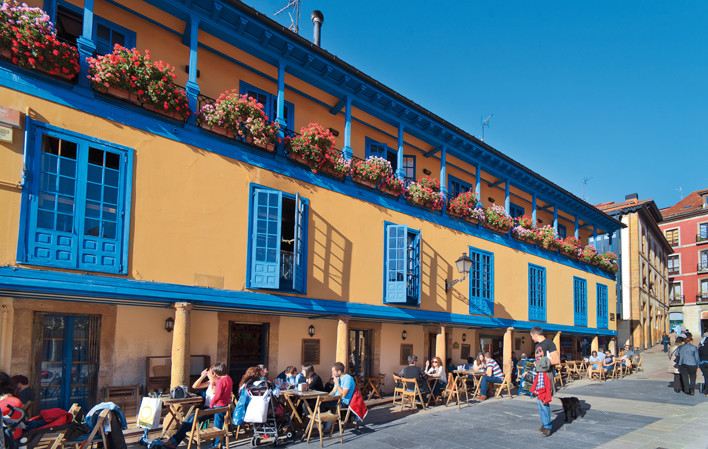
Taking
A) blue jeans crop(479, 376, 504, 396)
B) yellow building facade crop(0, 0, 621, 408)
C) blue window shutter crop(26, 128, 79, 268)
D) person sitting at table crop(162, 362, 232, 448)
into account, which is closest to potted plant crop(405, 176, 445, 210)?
yellow building facade crop(0, 0, 621, 408)

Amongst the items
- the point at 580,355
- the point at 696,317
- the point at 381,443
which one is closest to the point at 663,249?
the point at 696,317

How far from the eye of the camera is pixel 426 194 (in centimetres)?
1425

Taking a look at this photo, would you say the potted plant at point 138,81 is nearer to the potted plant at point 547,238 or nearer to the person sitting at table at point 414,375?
the person sitting at table at point 414,375

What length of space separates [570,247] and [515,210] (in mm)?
2994

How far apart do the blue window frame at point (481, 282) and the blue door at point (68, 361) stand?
1086 cm

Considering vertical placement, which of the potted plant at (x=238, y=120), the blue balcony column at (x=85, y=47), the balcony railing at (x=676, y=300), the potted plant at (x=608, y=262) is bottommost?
the balcony railing at (x=676, y=300)

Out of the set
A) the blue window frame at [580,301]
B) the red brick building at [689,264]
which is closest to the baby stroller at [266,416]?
the blue window frame at [580,301]

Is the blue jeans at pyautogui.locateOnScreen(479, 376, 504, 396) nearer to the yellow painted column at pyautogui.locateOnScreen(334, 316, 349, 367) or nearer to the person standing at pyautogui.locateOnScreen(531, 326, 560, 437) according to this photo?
the person standing at pyautogui.locateOnScreen(531, 326, 560, 437)

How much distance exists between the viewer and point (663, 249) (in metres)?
45.6

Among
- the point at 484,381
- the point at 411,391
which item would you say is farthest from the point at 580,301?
the point at 411,391

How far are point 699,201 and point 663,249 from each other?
8.14 metres

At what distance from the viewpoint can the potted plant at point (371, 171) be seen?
41.2 feet

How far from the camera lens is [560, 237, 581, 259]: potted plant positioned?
70.0 ft

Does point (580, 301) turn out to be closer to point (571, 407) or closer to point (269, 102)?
point (571, 407)
